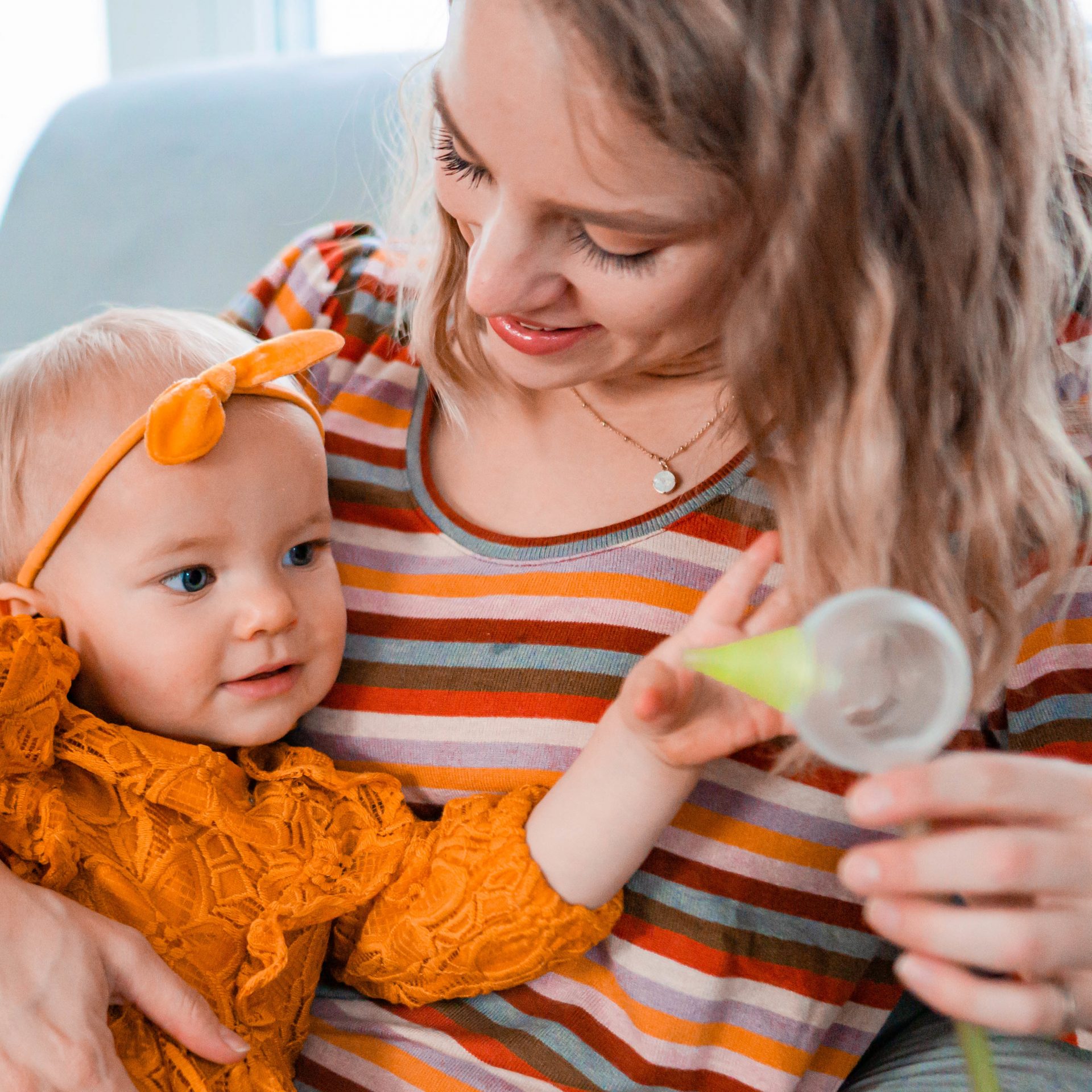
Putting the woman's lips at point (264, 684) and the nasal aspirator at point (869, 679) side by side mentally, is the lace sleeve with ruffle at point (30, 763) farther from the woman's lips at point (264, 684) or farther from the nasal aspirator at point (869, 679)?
the nasal aspirator at point (869, 679)

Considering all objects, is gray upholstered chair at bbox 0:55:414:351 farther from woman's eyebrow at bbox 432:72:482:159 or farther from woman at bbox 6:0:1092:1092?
woman's eyebrow at bbox 432:72:482:159

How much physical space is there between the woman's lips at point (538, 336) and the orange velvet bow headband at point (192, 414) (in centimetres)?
21

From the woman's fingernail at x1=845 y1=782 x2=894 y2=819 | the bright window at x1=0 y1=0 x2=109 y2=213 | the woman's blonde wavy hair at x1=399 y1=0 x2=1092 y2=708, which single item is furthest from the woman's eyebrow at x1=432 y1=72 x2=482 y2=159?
the bright window at x1=0 y1=0 x2=109 y2=213

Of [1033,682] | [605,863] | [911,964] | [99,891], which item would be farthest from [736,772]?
[99,891]

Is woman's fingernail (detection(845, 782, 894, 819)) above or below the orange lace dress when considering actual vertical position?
above

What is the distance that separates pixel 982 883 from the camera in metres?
0.57

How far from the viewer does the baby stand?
0.90 m

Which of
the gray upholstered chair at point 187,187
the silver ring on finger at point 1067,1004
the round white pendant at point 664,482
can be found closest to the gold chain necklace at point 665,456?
the round white pendant at point 664,482

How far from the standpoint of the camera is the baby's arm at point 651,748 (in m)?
0.76

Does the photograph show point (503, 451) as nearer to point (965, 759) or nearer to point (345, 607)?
point (345, 607)

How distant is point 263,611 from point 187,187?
0.90m

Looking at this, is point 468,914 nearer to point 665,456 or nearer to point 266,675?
point 266,675

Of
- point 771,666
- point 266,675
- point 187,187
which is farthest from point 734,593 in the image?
point 187,187

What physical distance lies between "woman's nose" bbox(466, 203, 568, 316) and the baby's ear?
443 mm
